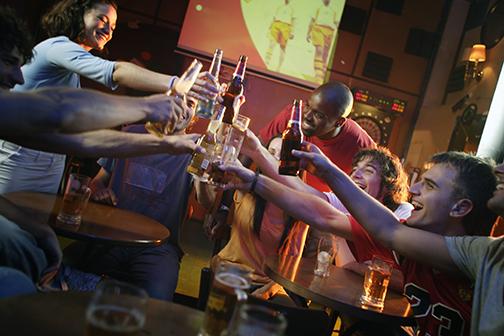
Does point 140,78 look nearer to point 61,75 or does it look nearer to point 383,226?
point 61,75

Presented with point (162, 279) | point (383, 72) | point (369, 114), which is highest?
point (383, 72)

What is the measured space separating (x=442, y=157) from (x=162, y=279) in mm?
1499

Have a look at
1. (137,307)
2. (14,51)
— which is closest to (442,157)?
(137,307)

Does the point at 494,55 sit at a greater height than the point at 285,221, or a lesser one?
greater

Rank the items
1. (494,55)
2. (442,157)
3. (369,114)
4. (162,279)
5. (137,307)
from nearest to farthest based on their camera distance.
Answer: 1. (137,307)
2. (442,157)
3. (162,279)
4. (494,55)
5. (369,114)

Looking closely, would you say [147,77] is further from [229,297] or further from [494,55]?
[494,55]

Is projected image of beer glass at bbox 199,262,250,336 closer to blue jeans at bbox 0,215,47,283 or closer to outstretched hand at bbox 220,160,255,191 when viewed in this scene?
blue jeans at bbox 0,215,47,283

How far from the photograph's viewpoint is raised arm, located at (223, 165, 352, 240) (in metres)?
2.22

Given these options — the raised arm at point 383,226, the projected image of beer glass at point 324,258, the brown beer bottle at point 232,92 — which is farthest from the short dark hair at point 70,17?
the projected image of beer glass at point 324,258

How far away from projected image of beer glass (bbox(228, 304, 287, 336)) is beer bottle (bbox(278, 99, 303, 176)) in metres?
1.28

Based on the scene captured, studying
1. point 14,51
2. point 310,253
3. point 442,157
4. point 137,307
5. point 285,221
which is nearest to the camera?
point 137,307

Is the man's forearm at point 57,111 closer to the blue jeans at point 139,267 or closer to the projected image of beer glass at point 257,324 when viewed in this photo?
Answer: the projected image of beer glass at point 257,324

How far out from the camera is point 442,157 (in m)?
1.89

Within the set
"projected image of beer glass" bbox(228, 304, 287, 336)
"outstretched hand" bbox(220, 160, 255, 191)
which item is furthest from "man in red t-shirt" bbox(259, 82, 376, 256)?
"projected image of beer glass" bbox(228, 304, 287, 336)
